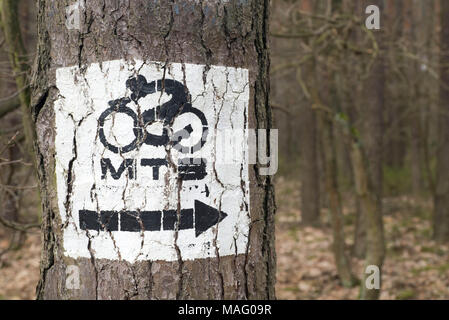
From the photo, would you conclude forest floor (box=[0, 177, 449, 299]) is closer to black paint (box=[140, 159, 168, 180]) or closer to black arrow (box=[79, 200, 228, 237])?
black arrow (box=[79, 200, 228, 237])

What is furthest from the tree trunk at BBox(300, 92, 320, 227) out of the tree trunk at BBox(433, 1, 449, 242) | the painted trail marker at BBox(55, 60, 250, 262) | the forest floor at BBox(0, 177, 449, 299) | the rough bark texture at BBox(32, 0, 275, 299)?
the painted trail marker at BBox(55, 60, 250, 262)

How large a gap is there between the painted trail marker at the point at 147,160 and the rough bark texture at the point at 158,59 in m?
0.04

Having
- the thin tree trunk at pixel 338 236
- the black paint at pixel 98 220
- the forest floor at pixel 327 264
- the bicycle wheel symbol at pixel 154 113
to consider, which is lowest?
the forest floor at pixel 327 264

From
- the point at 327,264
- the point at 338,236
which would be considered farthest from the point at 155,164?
the point at 327,264

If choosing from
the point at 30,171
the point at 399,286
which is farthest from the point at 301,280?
the point at 30,171

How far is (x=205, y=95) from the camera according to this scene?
4.24 feet

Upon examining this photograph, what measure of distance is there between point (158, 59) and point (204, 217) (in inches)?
17.1

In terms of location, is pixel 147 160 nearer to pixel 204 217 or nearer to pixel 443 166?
pixel 204 217

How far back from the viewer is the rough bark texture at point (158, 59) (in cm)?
127

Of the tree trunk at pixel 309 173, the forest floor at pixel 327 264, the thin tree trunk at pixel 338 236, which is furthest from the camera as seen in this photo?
the tree trunk at pixel 309 173

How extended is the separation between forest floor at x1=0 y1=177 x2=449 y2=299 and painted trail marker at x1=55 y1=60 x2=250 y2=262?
3998mm

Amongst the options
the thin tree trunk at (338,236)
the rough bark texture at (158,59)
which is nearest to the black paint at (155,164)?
the rough bark texture at (158,59)

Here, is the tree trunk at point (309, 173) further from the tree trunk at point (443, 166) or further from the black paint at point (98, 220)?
the black paint at point (98, 220)
